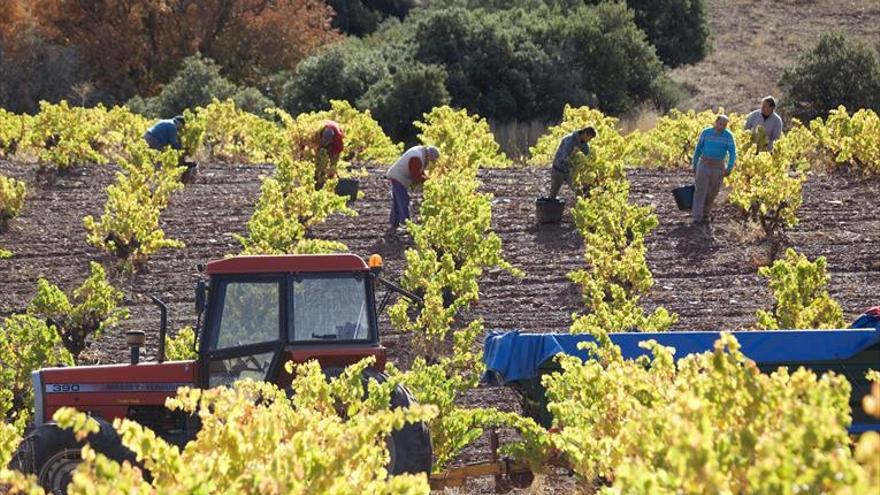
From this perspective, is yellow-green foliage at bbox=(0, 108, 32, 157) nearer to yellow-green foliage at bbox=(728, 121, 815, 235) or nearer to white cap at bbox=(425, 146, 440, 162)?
white cap at bbox=(425, 146, 440, 162)

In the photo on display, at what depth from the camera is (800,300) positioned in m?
12.1

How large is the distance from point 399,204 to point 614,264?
112 inches

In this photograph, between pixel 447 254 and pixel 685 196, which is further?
pixel 685 196

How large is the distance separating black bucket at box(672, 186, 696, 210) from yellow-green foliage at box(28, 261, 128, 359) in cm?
659

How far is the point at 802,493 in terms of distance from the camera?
4137mm

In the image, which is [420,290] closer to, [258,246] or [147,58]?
[258,246]

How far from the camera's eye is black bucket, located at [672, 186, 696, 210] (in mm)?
16703

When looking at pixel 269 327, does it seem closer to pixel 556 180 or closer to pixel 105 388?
pixel 105 388

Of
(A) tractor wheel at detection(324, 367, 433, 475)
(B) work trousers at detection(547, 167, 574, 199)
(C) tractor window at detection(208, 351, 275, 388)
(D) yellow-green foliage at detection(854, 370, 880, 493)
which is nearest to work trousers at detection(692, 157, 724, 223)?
(B) work trousers at detection(547, 167, 574, 199)

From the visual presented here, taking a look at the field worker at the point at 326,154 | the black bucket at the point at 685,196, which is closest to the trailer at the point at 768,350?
the black bucket at the point at 685,196

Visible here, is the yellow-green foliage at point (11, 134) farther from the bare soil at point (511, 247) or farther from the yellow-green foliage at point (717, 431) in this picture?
the yellow-green foliage at point (717, 431)

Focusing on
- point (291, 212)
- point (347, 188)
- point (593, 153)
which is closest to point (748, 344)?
point (291, 212)

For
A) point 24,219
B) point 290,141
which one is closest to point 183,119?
point 290,141

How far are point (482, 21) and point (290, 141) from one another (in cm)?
1203
